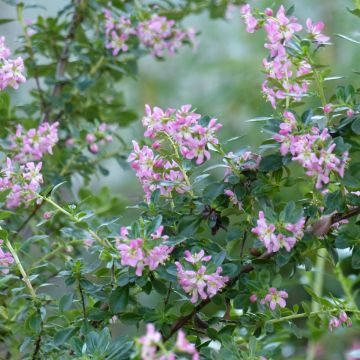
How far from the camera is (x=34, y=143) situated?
101 cm

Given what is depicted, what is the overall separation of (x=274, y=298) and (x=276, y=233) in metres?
0.08

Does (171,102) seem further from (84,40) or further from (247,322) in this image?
(247,322)

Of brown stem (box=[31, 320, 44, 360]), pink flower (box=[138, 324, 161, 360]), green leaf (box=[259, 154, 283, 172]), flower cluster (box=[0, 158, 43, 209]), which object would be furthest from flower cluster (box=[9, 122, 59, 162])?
pink flower (box=[138, 324, 161, 360])

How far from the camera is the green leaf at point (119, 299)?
0.76 meters

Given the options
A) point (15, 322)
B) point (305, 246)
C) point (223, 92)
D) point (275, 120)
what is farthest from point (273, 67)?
point (223, 92)

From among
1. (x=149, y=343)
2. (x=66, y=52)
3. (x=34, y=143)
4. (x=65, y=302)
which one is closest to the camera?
(x=149, y=343)

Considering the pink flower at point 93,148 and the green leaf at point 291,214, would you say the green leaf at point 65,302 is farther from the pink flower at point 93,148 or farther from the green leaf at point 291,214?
the pink flower at point 93,148

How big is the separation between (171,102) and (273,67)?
94.2 inches

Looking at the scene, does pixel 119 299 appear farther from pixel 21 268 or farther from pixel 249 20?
pixel 249 20

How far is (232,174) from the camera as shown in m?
0.77

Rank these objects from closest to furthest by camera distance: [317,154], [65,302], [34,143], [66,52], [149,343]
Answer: [149,343], [317,154], [65,302], [34,143], [66,52]

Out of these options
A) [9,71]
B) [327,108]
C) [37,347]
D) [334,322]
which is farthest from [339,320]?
[9,71]

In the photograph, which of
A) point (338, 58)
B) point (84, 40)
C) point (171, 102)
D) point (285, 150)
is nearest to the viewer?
point (285, 150)

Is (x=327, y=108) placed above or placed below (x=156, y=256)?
above
